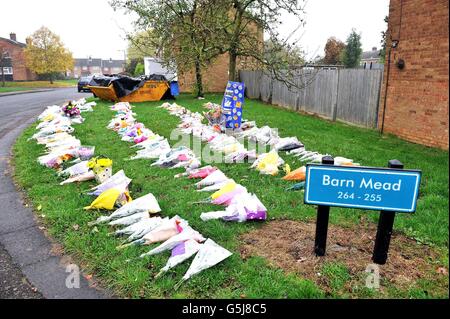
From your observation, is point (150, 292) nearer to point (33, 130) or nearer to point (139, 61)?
point (33, 130)

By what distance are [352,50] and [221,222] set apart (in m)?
42.5

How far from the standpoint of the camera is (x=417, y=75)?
873 cm

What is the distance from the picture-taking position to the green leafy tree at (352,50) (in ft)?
137

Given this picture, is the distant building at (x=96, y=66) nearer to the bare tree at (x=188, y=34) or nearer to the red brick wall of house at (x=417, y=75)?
the bare tree at (x=188, y=34)

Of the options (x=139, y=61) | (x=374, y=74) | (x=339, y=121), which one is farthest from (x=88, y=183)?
(x=139, y=61)

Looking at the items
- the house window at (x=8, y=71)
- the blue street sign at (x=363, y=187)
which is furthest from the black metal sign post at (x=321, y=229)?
the house window at (x=8, y=71)

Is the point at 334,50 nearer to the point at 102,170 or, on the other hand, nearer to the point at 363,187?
the point at 102,170

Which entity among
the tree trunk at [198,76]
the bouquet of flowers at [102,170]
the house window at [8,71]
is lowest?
the bouquet of flowers at [102,170]

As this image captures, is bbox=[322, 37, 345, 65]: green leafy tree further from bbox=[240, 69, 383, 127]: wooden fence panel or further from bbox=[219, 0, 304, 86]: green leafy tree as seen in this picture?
bbox=[219, 0, 304, 86]: green leafy tree

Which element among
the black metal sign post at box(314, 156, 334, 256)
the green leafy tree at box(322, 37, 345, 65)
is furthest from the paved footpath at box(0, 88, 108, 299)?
the green leafy tree at box(322, 37, 345, 65)

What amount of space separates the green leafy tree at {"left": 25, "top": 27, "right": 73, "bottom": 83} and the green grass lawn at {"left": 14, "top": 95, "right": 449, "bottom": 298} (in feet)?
146

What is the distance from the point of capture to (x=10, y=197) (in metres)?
5.61

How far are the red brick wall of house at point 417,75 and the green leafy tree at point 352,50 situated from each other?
34244 millimetres
